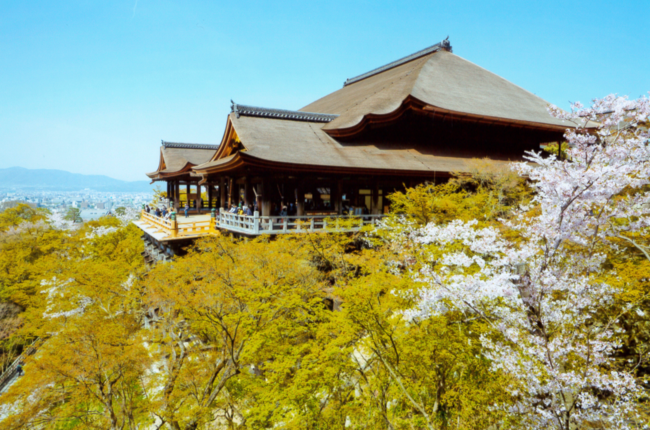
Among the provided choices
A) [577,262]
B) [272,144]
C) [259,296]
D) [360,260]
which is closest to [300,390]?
[259,296]

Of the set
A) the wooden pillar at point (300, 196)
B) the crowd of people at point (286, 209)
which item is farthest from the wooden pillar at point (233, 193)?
the wooden pillar at point (300, 196)

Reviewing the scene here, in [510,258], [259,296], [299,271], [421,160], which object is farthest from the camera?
[421,160]

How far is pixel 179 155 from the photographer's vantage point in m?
30.5

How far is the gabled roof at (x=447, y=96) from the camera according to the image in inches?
823

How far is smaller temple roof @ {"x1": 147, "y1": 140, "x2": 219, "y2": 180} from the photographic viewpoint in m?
28.7

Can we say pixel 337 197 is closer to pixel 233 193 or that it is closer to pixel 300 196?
pixel 300 196

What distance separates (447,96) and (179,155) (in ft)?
71.5

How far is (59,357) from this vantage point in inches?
405

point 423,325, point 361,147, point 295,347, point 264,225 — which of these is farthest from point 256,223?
point 423,325

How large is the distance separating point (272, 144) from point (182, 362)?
32.6 feet

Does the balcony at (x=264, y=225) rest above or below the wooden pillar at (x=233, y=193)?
below

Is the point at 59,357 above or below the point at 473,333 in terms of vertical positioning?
below

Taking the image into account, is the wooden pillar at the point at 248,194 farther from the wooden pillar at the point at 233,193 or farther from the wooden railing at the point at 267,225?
the wooden pillar at the point at 233,193

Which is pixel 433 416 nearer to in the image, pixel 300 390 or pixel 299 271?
pixel 300 390
